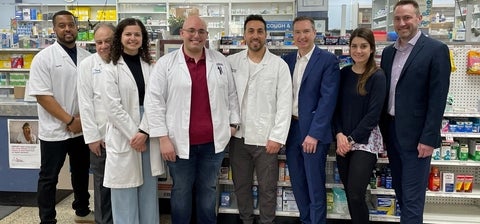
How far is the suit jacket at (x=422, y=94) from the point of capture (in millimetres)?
2457

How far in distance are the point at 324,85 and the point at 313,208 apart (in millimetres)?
921

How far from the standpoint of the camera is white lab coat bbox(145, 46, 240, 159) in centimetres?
254

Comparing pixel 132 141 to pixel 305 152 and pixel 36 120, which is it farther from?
pixel 36 120

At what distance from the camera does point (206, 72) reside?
2631 millimetres

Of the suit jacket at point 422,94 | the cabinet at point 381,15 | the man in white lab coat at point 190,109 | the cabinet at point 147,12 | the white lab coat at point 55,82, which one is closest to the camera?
the suit jacket at point 422,94

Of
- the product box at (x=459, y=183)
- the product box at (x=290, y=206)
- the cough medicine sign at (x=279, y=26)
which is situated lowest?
the product box at (x=290, y=206)

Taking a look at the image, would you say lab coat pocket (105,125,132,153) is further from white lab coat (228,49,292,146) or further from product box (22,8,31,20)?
product box (22,8,31,20)

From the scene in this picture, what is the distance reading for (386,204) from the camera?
324 centimetres

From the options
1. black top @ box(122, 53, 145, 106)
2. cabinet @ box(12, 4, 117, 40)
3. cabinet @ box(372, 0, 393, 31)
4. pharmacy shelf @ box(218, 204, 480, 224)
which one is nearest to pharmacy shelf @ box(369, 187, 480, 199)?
pharmacy shelf @ box(218, 204, 480, 224)

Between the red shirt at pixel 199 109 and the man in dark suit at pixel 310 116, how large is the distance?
0.68m

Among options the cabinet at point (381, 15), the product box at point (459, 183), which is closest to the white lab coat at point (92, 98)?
the product box at point (459, 183)

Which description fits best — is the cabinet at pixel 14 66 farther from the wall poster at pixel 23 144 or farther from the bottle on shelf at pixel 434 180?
the bottle on shelf at pixel 434 180

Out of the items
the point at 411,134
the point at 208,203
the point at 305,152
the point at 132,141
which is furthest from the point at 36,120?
the point at 411,134

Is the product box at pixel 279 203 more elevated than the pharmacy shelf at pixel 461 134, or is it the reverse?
the pharmacy shelf at pixel 461 134
